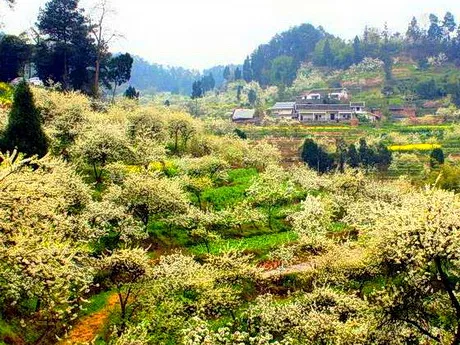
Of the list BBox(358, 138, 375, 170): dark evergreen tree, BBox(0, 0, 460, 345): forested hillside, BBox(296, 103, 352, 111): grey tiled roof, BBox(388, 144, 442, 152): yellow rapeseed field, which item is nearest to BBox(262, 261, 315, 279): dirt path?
BBox(0, 0, 460, 345): forested hillside

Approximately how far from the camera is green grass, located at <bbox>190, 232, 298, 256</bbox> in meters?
38.9

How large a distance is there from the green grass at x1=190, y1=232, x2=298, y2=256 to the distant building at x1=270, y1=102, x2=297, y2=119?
97947mm

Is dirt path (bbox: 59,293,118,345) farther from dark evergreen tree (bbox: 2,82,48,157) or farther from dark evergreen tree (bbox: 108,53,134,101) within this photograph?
dark evergreen tree (bbox: 108,53,134,101)

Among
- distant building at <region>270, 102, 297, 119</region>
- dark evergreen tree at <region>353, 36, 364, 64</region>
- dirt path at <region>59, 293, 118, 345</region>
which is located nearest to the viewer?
dirt path at <region>59, 293, 118, 345</region>

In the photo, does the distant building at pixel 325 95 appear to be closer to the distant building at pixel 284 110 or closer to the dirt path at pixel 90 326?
the distant building at pixel 284 110

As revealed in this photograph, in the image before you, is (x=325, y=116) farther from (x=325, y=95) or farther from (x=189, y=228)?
(x=189, y=228)

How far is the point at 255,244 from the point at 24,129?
19.5 meters

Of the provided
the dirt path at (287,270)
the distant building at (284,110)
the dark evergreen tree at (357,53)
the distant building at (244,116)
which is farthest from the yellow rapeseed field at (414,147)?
the dark evergreen tree at (357,53)

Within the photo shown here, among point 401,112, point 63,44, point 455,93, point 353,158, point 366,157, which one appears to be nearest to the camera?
point 63,44

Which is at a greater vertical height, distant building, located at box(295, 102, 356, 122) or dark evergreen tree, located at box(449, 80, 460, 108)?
dark evergreen tree, located at box(449, 80, 460, 108)

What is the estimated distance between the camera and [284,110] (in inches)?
5704

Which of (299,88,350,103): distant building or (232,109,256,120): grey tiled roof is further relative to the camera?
(299,88,350,103): distant building

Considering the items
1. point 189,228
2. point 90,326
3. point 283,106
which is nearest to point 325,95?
point 283,106

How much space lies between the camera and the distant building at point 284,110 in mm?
141375
